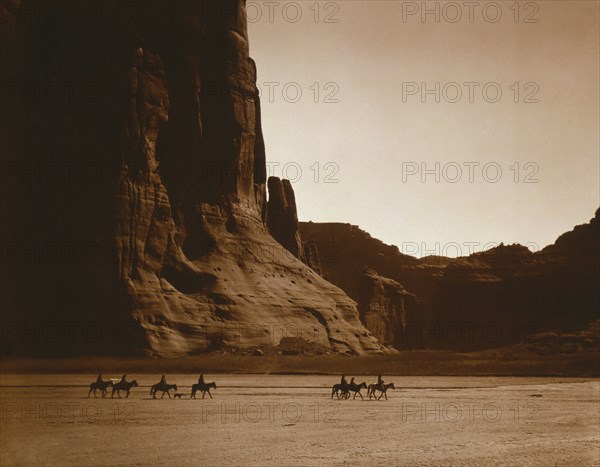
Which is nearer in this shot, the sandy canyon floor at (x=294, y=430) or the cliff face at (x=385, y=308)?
the sandy canyon floor at (x=294, y=430)

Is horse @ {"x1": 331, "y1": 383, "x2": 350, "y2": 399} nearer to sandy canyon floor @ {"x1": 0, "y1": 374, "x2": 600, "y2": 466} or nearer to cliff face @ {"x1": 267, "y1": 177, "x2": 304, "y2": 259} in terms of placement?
sandy canyon floor @ {"x1": 0, "y1": 374, "x2": 600, "y2": 466}

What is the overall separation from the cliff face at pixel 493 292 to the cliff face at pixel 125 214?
71884 millimetres

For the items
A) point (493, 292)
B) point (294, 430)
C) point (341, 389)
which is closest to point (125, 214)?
point (341, 389)

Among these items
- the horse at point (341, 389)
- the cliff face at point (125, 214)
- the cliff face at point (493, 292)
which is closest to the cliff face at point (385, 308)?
the cliff face at point (493, 292)

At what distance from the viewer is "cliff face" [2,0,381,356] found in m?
65.4

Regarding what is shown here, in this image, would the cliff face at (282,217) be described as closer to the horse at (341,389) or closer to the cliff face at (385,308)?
the cliff face at (385,308)

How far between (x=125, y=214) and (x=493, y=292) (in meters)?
127

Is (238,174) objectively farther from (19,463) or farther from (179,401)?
(19,463)

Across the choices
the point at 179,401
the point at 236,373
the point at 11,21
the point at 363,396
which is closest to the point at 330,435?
the point at 179,401

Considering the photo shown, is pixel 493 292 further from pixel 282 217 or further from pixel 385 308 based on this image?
pixel 282 217

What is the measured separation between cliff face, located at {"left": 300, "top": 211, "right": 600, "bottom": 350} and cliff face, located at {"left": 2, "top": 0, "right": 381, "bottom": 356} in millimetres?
71884

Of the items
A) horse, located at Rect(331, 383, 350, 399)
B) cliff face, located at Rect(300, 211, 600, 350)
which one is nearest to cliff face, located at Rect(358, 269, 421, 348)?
cliff face, located at Rect(300, 211, 600, 350)

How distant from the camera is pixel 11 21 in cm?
7394

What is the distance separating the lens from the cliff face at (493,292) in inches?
5901
